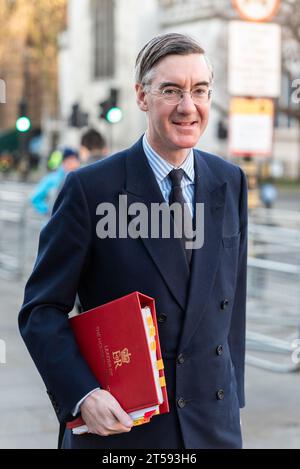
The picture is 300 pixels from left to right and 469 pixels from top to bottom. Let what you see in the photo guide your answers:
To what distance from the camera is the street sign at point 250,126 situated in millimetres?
10250

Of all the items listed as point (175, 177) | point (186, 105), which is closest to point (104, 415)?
point (175, 177)

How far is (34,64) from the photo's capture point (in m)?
74.5

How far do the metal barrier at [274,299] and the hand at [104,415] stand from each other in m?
5.33

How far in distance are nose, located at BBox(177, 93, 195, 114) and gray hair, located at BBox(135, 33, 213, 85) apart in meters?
0.12

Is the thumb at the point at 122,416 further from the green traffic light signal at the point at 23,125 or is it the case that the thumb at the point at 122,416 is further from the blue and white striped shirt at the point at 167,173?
the green traffic light signal at the point at 23,125

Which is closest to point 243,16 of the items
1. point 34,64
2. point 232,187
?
point 232,187

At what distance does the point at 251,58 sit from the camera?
9.92 m

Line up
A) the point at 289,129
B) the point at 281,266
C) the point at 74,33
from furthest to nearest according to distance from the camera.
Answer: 1. the point at 74,33
2. the point at 289,129
3. the point at 281,266

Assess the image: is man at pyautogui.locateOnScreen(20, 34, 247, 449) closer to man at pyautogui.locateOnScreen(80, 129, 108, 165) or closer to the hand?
the hand

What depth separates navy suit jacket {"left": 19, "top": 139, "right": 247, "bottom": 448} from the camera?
2.79 metres

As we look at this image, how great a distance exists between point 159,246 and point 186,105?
40 centimetres

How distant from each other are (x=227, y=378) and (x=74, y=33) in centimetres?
6794
